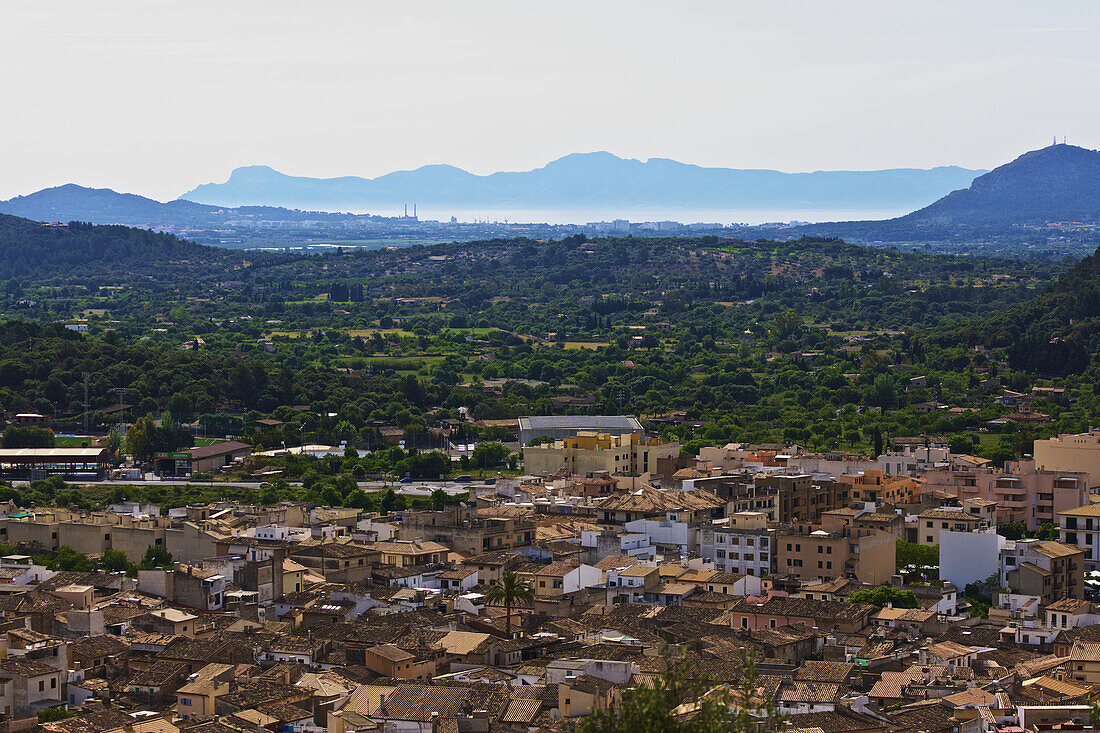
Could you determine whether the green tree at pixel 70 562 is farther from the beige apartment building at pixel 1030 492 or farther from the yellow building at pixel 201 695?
the beige apartment building at pixel 1030 492

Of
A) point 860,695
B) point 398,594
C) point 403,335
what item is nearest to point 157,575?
point 398,594

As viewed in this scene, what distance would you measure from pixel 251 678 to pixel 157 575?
21.7 feet

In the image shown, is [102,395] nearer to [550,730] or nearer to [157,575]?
[157,575]

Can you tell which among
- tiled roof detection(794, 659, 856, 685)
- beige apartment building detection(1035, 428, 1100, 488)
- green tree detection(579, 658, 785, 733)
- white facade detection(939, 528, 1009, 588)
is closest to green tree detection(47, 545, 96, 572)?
tiled roof detection(794, 659, 856, 685)

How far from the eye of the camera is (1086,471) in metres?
40.5

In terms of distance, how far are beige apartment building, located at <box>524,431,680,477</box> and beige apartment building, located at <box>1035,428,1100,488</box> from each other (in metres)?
8.78

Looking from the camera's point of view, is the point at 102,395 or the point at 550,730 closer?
the point at 550,730

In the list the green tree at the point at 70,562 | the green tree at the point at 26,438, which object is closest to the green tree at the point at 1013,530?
the green tree at the point at 70,562

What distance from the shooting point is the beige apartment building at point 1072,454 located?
40.9 m

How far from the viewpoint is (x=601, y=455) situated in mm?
44312

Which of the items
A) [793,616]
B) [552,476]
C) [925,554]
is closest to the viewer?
[793,616]

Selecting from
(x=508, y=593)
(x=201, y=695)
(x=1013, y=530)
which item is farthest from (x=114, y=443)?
(x=201, y=695)

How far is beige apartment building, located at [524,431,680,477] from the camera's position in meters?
44.2

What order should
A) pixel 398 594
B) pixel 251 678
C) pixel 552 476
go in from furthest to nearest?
pixel 552 476 < pixel 398 594 < pixel 251 678
